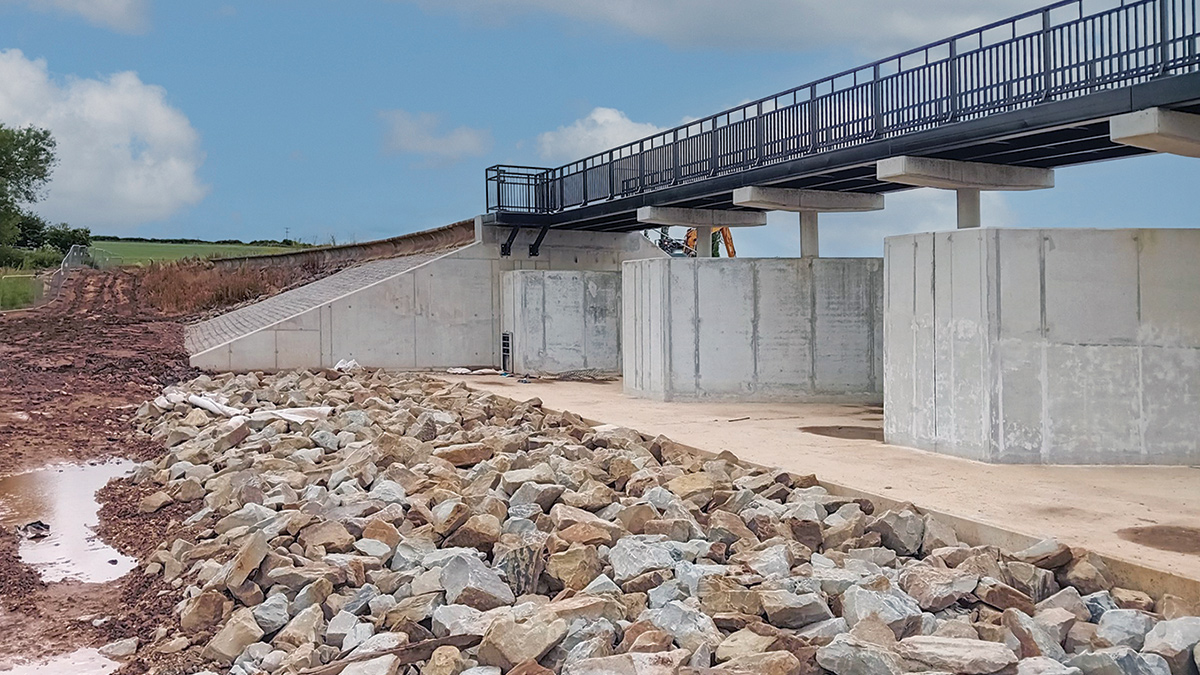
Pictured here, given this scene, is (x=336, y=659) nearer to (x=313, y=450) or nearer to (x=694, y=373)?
(x=313, y=450)

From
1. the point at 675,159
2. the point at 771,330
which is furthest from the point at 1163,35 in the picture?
the point at 675,159

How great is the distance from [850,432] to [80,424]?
44.1ft

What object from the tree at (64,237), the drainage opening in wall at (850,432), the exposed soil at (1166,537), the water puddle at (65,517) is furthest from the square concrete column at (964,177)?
the tree at (64,237)

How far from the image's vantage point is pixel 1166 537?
27.4 ft

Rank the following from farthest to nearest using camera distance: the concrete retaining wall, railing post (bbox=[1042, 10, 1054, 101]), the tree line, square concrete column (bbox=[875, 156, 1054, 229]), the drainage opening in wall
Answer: the tree line
the concrete retaining wall
square concrete column (bbox=[875, 156, 1054, 229])
the drainage opening in wall
railing post (bbox=[1042, 10, 1054, 101])

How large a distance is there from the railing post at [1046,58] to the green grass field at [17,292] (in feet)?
125

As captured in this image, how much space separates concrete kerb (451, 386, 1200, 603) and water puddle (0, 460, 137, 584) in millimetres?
7658

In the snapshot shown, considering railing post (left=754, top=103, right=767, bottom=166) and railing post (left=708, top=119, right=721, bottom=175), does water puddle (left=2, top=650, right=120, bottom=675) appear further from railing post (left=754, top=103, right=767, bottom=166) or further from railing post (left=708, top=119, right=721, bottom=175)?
railing post (left=708, top=119, right=721, bottom=175)

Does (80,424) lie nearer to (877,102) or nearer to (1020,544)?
(877,102)

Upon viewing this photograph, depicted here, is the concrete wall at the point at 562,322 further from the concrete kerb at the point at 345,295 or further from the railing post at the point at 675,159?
the railing post at the point at 675,159

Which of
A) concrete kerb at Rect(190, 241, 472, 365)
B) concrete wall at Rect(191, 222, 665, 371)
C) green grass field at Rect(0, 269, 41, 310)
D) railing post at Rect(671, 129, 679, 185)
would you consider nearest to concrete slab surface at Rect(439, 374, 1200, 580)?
railing post at Rect(671, 129, 679, 185)

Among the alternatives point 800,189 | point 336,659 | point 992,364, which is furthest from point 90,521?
point 800,189

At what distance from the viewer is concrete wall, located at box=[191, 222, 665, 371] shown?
26094mm

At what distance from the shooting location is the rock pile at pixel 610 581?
648 centimetres
